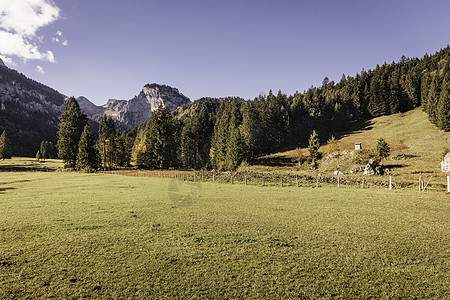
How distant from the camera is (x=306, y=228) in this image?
1175cm

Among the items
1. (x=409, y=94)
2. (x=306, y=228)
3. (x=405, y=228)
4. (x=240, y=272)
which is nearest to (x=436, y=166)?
(x=405, y=228)

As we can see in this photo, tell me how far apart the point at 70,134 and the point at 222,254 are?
78770 millimetres

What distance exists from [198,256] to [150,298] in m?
2.69

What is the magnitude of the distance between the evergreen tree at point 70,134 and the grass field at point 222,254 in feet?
204

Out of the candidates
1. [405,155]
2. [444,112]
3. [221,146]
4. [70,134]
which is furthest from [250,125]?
[444,112]

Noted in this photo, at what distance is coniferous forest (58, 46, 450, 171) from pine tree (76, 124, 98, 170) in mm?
312

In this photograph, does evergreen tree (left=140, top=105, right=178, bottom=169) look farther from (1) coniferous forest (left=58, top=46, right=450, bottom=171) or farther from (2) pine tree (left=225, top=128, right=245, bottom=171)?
(2) pine tree (left=225, top=128, right=245, bottom=171)

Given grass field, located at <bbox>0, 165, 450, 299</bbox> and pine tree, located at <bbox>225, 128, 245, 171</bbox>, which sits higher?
pine tree, located at <bbox>225, 128, 245, 171</bbox>

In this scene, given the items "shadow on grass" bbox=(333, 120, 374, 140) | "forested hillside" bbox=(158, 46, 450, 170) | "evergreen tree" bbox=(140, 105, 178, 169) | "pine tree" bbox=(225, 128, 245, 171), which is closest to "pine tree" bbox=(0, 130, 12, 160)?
"evergreen tree" bbox=(140, 105, 178, 169)

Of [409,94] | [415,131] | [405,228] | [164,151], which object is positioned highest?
[409,94]

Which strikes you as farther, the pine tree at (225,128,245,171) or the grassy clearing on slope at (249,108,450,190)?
the pine tree at (225,128,245,171)

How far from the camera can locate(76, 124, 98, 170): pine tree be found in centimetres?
6381

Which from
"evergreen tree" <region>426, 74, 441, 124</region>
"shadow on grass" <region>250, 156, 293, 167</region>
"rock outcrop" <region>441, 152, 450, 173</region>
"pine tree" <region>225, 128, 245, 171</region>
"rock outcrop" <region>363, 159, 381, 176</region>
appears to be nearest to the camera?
"rock outcrop" <region>441, 152, 450, 173</region>

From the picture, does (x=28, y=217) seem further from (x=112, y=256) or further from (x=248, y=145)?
(x=248, y=145)
